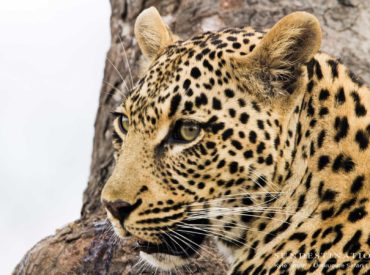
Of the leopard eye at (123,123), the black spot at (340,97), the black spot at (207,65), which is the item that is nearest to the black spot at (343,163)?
the black spot at (340,97)

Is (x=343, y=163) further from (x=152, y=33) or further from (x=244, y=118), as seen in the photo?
(x=152, y=33)

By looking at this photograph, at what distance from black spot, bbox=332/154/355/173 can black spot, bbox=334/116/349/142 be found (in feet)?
0.43

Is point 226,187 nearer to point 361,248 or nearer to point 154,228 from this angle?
point 154,228

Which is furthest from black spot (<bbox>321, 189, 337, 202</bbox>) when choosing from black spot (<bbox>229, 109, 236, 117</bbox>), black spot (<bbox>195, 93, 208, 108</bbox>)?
black spot (<bbox>195, 93, 208, 108</bbox>)

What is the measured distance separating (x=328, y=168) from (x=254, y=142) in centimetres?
55

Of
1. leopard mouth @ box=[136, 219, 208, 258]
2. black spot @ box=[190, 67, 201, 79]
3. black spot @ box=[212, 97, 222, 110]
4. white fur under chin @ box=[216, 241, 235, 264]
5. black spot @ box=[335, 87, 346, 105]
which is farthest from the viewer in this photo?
white fur under chin @ box=[216, 241, 235, 264]

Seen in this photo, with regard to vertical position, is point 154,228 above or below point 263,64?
below

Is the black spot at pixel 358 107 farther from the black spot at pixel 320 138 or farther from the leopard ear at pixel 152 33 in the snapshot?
the leopard ear at pixel 152 33

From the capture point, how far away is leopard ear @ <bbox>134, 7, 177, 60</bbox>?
281 inches

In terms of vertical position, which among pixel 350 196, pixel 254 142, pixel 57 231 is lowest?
pixel 57 231

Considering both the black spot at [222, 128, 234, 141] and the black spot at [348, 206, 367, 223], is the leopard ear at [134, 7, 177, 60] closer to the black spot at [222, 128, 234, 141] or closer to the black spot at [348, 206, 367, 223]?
the black spot at [222, 128, 234, 141]

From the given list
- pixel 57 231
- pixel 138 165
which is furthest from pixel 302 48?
pixel 57 231

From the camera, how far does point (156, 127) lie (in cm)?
609

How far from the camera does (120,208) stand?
5.96 m
